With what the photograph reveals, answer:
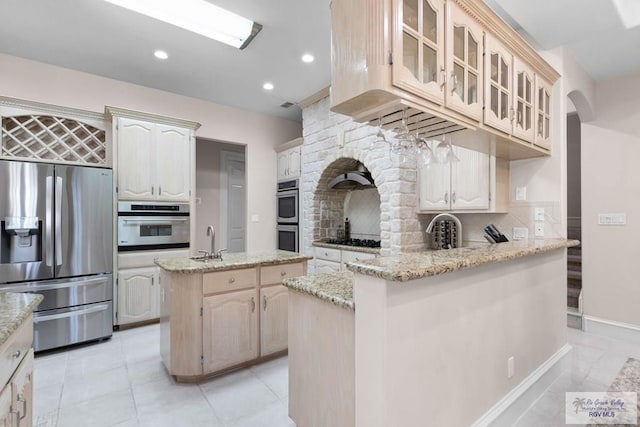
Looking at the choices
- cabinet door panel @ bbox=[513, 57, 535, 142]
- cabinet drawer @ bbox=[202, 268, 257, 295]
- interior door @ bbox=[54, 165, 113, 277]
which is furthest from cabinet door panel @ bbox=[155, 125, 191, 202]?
cabinet door panel @ bbox=[513, 57, 535, 142]

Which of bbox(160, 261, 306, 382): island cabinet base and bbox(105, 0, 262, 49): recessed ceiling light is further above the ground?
A: bbox(105, 0, 262, 49): recessed ceiling light

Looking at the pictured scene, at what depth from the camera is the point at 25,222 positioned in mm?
2717

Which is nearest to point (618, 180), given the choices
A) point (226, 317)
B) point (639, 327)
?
point (639, 327)

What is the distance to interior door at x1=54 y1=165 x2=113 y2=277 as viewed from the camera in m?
2.88

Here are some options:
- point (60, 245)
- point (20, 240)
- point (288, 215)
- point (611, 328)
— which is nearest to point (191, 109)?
point (288, 215)

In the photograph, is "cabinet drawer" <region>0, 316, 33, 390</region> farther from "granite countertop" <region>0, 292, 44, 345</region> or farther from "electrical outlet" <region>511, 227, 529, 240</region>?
"electrical outlet" <region>511, 227, 529, 240</region>

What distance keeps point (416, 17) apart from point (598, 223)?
324cm

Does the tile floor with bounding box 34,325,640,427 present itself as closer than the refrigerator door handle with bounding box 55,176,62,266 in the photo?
Yes

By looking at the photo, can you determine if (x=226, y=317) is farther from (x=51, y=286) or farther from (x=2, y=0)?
(x=2, y=0)

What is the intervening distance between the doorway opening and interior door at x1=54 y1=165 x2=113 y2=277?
6.77 feet

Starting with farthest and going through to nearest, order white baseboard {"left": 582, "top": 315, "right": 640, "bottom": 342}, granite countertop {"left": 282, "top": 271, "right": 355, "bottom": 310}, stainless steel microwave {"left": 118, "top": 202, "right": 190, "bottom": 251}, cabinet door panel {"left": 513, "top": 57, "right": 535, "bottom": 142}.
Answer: stainless steel microwave {"left": 118, "top": 202, "right": 190, "bottom": 251} → white baseboard {"left": 582, "top": 315, "right": 640, "bottom": 342} → cabinet door panel {"left": 513, "top": 57, "right": 535, "bottom": 142} → granite countertop {"left": 282, "top": 271, "right": 355, "bottom": 310}

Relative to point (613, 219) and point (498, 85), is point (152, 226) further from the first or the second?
point (613, 219)

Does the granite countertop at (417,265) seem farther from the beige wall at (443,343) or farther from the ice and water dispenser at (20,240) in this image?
the ice and water dispenser at (20,240)

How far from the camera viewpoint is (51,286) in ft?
9.30
